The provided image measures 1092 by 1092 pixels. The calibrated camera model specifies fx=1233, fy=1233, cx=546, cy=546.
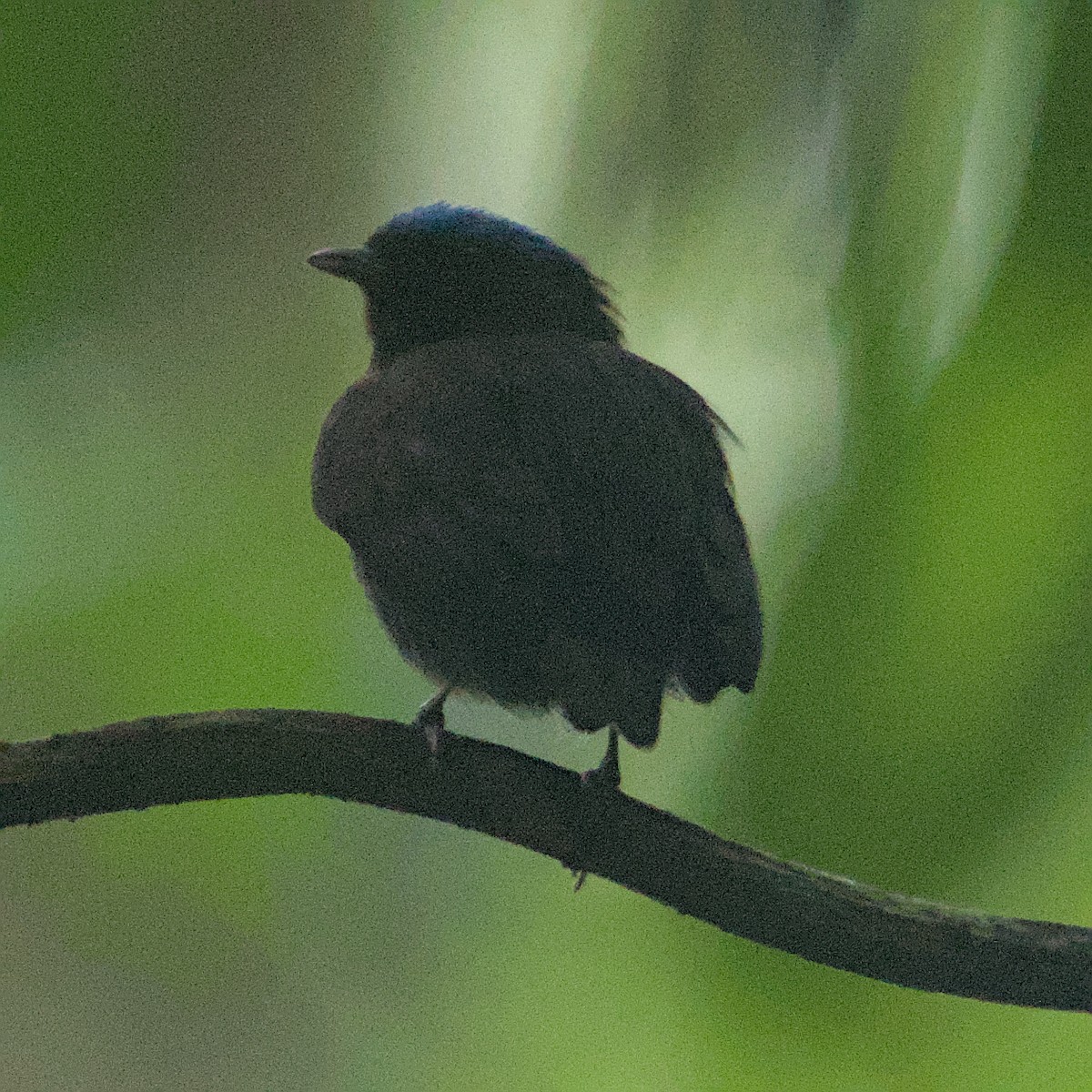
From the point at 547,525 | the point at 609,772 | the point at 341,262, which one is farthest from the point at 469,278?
the point at 609,772

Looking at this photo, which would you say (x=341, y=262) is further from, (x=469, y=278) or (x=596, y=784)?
(x=596, y=784)

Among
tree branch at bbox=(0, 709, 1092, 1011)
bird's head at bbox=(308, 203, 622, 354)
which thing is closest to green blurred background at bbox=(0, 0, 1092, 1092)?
bird's head at bbox=(308, 203, 622, 354)

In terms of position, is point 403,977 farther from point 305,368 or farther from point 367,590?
point 305,368

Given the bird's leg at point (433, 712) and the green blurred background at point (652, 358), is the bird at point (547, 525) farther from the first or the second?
the green blurred background at point (652, 358)

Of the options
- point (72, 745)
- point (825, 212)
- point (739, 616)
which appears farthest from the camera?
point (825, 212)

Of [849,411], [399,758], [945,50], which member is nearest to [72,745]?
[399,758]

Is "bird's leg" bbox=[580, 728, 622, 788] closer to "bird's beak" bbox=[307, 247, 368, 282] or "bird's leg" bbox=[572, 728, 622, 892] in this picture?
"bird's leg" bbox=[572, 728, 622, 892]
